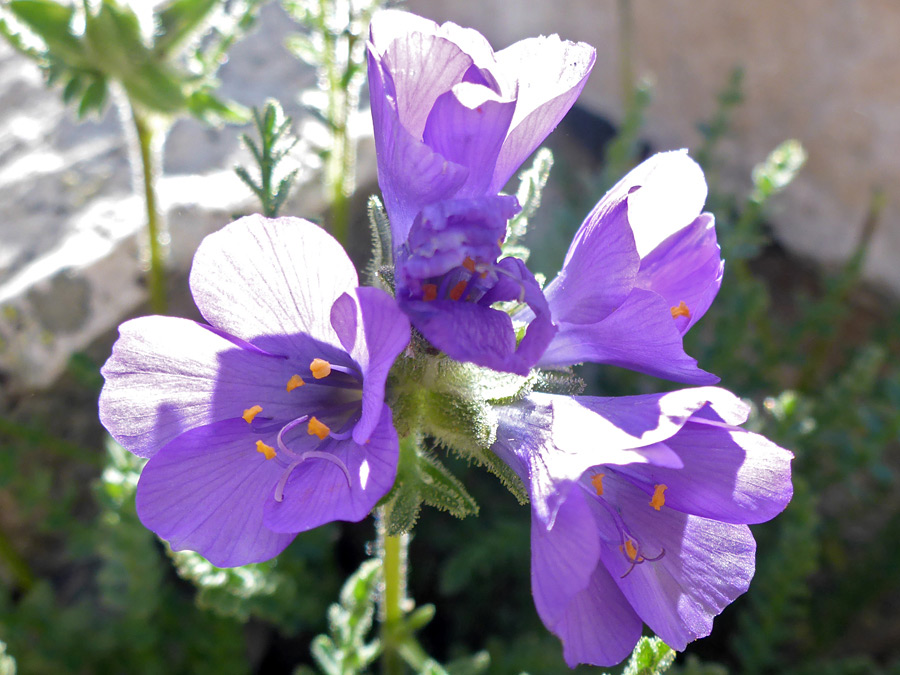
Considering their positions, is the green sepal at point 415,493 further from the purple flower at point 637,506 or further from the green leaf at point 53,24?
the green leaf at point 53,24

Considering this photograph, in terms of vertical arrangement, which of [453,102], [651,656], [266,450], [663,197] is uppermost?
[453,102]

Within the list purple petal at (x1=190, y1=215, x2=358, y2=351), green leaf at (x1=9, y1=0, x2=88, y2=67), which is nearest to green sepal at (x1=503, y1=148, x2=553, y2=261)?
purple petal at (x1=190, y1=215, x2=358, y2=351)

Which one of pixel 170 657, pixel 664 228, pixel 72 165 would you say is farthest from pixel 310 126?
pixel 664 228

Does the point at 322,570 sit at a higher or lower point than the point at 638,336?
lower

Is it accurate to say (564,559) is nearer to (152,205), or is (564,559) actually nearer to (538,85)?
(538,85)

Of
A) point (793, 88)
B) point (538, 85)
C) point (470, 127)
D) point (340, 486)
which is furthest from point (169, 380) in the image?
point (793, 88)

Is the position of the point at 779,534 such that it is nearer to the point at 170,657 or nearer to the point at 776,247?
the point at 776,247
